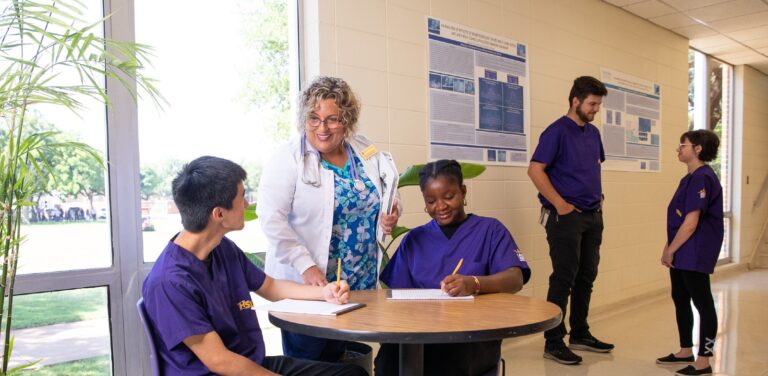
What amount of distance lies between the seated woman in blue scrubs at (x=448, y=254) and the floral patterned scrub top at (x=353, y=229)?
9cm

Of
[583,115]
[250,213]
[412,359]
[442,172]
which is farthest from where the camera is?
[583,115]

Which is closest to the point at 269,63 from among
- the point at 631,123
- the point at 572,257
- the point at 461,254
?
the point at 461,254

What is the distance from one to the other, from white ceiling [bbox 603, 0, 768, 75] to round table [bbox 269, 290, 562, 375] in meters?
4.64

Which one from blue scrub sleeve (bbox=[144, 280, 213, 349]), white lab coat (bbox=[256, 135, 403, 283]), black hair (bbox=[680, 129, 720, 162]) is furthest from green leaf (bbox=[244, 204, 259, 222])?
black hair (bbox=[680, 129, 720, 162])

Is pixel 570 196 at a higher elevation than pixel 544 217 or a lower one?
higher

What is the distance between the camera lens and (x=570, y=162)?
385cm

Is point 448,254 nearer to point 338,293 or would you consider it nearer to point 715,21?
point 338,293

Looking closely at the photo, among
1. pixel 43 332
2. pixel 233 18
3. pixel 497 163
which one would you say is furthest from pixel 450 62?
pixel 43 332

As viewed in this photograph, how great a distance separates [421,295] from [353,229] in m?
0.41

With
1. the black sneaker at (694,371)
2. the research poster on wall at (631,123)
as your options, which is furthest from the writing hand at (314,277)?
the research poster on wall at (631,123)

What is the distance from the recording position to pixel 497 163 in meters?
4.33

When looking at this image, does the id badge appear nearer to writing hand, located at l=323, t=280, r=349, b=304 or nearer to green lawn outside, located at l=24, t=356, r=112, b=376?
writing hand, located at l=323, t=280, r=349, b=304

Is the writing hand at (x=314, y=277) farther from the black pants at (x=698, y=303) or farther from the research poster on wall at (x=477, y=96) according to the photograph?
the black pants at (x=698, y=303)

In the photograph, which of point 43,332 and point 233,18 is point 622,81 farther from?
point 43,332
